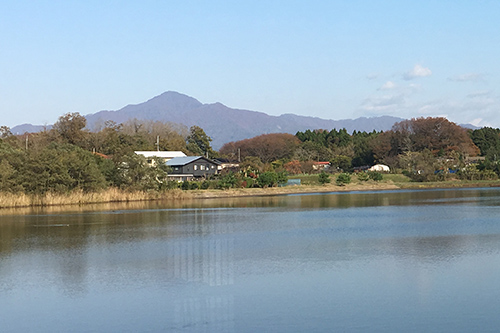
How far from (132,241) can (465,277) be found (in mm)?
10940

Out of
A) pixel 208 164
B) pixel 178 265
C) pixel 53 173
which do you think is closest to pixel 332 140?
pixel 208 164

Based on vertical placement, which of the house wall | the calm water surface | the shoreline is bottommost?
the calm water surface

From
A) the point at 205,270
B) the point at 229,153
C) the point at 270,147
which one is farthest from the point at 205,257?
the point at 229,153

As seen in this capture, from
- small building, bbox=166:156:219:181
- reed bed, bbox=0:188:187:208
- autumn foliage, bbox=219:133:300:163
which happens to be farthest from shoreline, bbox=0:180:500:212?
autumn foliage, bbox=219:133:300:163

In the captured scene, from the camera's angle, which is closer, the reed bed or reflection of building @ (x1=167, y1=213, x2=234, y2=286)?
reflection of building @ (x1=167, y1=213, x2=234, y2=286)

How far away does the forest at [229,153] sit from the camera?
118 feet

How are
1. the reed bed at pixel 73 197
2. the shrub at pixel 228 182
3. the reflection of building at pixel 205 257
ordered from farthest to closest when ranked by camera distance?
1. the shrub at pixel 228 182
2. the reed bed at pixel 73 197
3. the reflection of building at pixel 205 257

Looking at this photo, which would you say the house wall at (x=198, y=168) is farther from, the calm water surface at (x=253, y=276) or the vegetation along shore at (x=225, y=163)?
the calm water surface at (x=253, y=276)

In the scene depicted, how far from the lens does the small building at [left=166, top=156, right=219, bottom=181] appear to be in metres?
59.1

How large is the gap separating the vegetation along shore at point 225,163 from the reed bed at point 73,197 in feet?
0.19

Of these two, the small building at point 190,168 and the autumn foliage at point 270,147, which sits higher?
the autumn foliage at point 270,147

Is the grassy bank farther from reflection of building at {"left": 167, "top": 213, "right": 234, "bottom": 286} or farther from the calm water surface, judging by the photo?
reflection of building at {"left": 167, "top": 213, "right": 234, "bottom": 286}

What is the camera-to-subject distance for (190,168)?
196 ft

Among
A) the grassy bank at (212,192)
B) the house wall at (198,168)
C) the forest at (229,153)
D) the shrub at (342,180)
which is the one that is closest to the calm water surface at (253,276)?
the grassy bank at (212,192)
